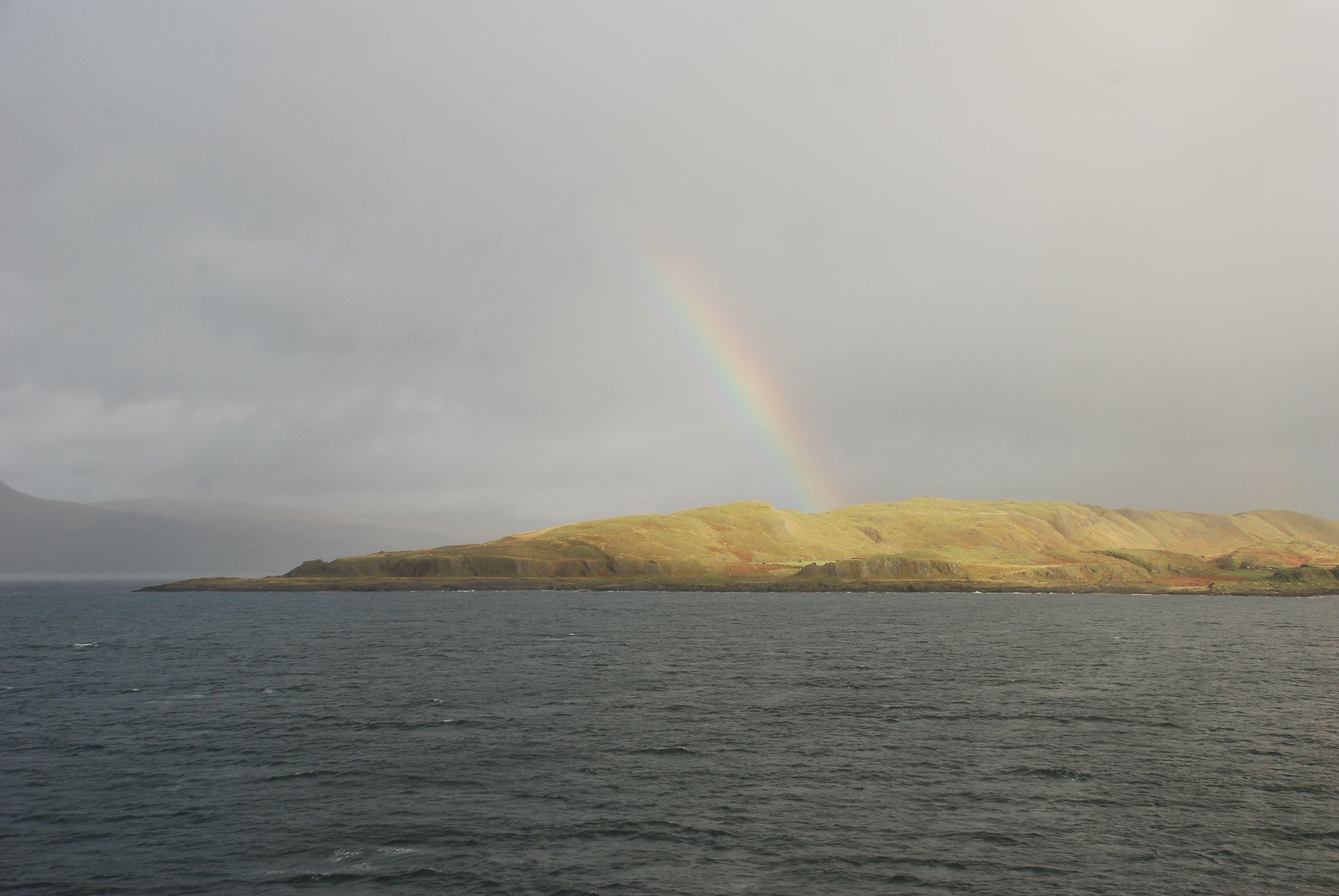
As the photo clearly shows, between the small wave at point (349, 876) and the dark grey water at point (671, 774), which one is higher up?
the dark grey water at point (671, 774)

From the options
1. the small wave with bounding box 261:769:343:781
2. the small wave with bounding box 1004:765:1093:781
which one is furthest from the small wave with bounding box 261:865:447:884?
the small wave with bounding box 1004:765:1093:781

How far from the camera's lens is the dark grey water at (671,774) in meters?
31.2

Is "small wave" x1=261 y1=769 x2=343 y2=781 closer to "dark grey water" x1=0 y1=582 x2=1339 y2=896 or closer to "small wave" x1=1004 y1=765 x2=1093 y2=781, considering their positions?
"dark grey water" x1=0 y1=582 x2=1339 y2=896

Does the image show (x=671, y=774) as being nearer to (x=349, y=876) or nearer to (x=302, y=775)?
(x=349, y=876)

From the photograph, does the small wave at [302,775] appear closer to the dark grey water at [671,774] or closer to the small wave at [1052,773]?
the dark grey water at [671,774]

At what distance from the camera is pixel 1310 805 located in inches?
1539

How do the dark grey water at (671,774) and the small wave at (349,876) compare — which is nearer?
the small wave at (349,876)

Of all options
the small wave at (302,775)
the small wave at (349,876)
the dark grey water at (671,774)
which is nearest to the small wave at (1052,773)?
the dark grey water at (671,774)

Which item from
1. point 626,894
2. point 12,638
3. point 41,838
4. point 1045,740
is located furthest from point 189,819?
point 12,638

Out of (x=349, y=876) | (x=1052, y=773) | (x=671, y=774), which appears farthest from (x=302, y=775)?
(x=1052, y=773)

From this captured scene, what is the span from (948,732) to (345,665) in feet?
210

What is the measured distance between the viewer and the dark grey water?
31.2m

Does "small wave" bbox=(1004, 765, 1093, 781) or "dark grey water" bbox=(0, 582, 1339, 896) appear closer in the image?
"dark grey water" bbox=(0, 582, 1339, 896)

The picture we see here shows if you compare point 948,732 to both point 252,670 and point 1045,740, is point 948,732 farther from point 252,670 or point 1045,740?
point 252,670
